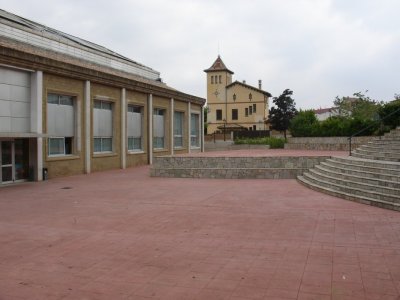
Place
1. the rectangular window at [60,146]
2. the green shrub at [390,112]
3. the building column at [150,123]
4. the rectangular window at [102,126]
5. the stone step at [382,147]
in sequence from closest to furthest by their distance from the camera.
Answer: the stone step at [382,147] → the rectangular window at [60,146] → the rectangular window at [102,126] → the green shrub at [390,112] → the building column at [150,123]

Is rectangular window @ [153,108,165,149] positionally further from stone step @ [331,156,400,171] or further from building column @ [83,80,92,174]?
stone step @ [331,156,400,171]

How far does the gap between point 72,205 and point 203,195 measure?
4.22 meters

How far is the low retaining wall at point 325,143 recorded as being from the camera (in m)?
29.8

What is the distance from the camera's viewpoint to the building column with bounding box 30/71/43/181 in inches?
779

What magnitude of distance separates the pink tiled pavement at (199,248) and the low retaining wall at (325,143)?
57.2ft

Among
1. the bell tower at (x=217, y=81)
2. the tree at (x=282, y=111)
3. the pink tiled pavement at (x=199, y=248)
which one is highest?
the bell tower at (x=217, y=81)

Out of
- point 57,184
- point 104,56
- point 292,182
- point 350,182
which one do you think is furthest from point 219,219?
point 104,56

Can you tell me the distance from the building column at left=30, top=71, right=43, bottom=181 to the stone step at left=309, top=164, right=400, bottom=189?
12.2 metres

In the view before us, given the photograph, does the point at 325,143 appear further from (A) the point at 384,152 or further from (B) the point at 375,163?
(B) the point at 375,163

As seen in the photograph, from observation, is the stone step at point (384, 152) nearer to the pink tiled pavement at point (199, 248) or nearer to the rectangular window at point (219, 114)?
the pink tiled pavement at point (199, 248)

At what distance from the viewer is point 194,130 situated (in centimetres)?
3994

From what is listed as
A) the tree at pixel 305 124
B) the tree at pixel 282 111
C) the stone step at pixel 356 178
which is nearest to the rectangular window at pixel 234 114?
the tree at pixel 282 111

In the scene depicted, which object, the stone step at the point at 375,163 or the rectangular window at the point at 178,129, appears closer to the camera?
the stone step at the point at 375,163

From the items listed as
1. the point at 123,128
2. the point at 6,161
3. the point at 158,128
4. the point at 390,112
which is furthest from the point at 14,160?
the point at 390,112
